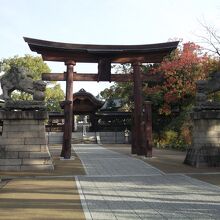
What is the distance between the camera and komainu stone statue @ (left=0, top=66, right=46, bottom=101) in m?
16.8

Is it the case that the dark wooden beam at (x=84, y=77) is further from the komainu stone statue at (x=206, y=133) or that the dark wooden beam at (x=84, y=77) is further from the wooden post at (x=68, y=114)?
the komainu stone statue at (x=206, y=133)

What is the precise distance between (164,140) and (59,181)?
23.5 m

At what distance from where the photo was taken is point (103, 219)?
7.27 m

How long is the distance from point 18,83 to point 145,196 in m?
9.13

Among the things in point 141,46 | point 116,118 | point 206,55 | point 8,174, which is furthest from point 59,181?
point 116,118

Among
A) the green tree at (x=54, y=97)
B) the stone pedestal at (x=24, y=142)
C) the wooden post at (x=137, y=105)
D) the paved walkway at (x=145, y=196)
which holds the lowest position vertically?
the paved walkway at (x=145, y=196)

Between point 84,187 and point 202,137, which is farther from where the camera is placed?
point 202,137

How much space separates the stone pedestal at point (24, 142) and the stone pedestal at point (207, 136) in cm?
631

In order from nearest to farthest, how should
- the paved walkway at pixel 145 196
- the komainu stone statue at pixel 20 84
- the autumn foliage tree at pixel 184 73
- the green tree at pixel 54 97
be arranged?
the paved walkway at pixel 145 196 < the komainu stone statue at pixel 20 84 < the autumn foliage tree at pixel 184 73 < the green tree at pixel 54 97

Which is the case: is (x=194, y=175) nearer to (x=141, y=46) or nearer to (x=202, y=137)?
(x=202, y=137)

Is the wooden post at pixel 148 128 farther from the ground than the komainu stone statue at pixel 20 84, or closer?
closer

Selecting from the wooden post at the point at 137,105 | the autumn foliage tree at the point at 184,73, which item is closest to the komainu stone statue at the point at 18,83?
the wooden post at the point at 137,105

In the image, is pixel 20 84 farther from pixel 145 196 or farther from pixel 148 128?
pixel 145 196

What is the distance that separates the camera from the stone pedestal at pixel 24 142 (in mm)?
15828
